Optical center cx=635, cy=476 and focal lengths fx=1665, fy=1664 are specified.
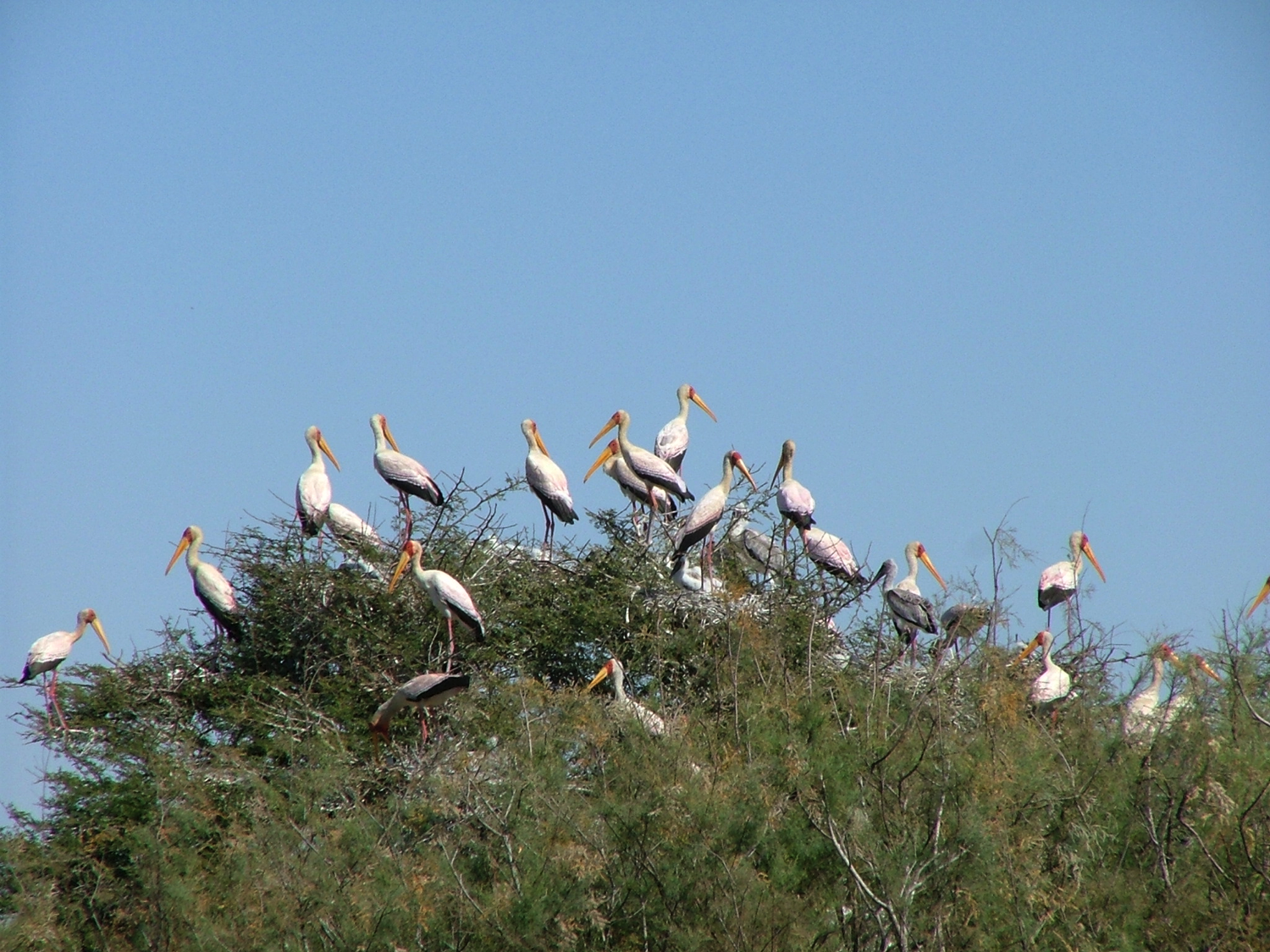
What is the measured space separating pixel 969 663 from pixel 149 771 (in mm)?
5296

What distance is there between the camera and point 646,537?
12773 millimetres

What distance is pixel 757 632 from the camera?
10047 mm

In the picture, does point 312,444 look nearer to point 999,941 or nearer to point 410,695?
point 410,695

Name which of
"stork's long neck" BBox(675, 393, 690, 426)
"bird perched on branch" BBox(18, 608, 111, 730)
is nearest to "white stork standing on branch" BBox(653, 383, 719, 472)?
"stork's long neck" BBox(675, 393, 690, 426)

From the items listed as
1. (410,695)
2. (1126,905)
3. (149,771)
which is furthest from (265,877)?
(1126,905)

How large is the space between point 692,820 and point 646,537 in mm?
5462

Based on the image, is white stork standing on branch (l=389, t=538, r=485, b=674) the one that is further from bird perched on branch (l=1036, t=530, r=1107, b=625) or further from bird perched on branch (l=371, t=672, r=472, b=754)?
bird perched on branch (l=1036, t=530, r=1107, b=625)

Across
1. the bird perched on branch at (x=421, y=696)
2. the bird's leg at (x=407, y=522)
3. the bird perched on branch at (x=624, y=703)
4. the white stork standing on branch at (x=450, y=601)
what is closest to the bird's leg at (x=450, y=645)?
the white stork standing on branch at (x=450, y=601)

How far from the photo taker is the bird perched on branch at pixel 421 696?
33.2ft

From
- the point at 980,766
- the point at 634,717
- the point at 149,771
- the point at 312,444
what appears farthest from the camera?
the point at 312,444

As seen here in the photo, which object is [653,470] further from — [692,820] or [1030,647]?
[692,820]

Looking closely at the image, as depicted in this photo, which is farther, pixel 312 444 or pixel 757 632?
pixel 312 444

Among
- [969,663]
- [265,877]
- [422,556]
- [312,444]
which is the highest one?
[312,444]

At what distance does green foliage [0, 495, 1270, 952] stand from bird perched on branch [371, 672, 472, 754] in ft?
0.44
